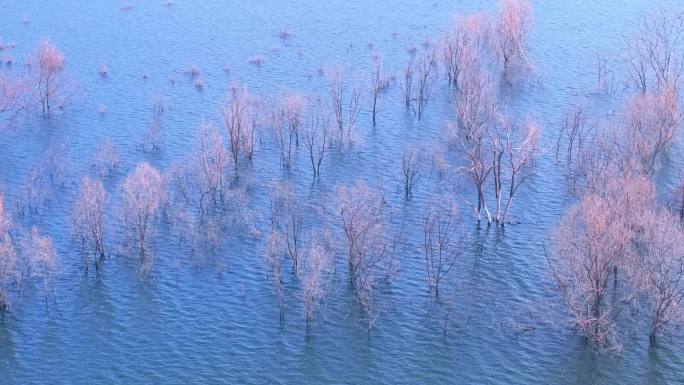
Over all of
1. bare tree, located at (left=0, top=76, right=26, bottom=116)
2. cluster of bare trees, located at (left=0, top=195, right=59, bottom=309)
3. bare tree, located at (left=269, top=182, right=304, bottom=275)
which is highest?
bare tree, located at (left=0, top=76, right=26, bottom=116)

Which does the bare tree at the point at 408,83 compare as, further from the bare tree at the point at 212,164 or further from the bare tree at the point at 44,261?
the bare tree at the point at 44,261

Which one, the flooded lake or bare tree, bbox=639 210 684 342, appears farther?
the flooded lake

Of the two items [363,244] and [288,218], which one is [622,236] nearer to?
[363,244]

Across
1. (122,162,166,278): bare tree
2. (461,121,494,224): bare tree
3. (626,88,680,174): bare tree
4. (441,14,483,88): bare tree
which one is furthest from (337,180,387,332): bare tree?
(441,14,483,88): bare tree

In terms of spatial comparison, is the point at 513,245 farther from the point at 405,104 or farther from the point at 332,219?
the point at 405,104

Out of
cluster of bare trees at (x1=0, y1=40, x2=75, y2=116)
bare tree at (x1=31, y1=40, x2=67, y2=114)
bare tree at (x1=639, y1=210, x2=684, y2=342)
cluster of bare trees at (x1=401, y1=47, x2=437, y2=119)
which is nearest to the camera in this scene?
bare tree at (x1=639, y1=210, x2=684, y2=342)

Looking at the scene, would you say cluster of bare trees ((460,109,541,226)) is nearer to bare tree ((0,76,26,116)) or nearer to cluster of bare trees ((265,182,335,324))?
cluster of bare trees ((265,182,335,324))
